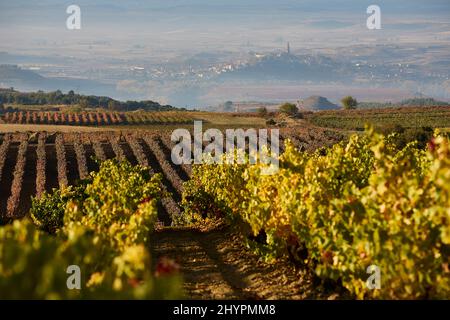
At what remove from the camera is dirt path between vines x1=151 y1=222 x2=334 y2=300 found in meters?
10.7

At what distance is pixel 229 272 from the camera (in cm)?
1338

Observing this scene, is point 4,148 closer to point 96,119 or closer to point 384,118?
point 96,119

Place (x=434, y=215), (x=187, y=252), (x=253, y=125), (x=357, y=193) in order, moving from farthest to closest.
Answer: (x=253, y=125) < (x=187, y=252) < (x=357, y=193) < (x=434, y=215)

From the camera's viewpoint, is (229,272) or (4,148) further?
(4,148)

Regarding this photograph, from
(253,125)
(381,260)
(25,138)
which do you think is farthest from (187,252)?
(253,125)

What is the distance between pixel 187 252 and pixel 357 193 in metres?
8.65

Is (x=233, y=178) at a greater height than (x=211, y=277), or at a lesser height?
greater

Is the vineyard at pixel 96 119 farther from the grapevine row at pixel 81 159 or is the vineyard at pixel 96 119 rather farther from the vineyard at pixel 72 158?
the grapevine row at pixel 81 159

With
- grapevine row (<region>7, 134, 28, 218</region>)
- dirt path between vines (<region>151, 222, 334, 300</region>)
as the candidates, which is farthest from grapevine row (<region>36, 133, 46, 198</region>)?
dirt path between vines (<region>151, 222, 334, 300</region>)

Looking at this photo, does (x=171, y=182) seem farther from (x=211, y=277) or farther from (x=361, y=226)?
(x=361, y=226)

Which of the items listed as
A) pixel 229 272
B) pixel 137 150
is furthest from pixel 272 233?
pixel 137 150

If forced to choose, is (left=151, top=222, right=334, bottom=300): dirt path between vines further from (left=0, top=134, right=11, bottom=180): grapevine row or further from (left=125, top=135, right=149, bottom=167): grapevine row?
(left=0, top=134, right=11, bottom=180): grapevine row
